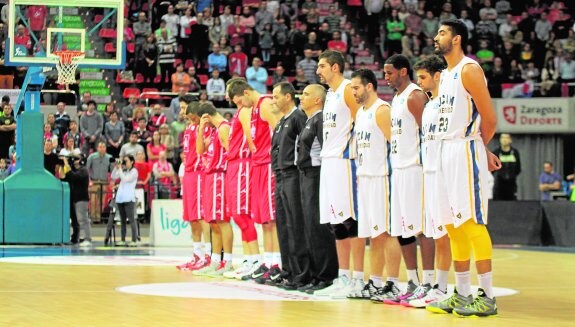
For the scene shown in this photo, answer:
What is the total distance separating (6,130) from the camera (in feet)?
78.6

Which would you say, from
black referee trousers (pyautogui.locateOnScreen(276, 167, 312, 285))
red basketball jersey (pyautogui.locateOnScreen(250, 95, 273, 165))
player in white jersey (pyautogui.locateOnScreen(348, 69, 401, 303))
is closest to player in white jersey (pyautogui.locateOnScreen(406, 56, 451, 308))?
player in white jersey (pyautogui.locateOnScreen(348, 69, 401, 303))

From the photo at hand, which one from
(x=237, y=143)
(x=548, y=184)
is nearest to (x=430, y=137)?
(x=237, y=143)

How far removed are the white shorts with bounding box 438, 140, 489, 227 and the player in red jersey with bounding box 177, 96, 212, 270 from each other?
6227 mm

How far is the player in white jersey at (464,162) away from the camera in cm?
911

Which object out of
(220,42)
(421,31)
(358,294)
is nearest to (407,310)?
(358,294)

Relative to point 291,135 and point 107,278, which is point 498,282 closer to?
point 291,135

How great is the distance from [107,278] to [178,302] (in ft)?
10.6

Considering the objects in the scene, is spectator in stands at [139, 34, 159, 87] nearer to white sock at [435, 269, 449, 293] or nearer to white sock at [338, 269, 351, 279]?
white sock at [338, 269, 351, 279]

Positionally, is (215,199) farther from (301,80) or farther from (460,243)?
(301,80)

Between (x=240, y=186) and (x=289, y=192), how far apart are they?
1.71 meters

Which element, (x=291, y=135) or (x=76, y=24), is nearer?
(x=291, y=135)

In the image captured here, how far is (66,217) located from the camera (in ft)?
69.9

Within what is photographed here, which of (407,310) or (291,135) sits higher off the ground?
(291,135)

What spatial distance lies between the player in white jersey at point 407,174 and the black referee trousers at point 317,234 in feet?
4.17
